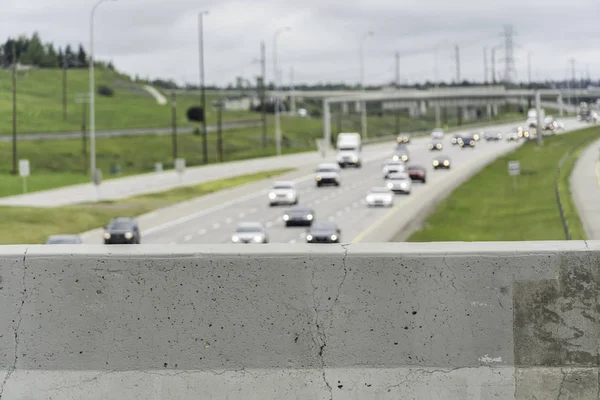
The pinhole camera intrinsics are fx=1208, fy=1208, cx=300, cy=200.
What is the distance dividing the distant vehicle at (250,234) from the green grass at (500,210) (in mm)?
7458

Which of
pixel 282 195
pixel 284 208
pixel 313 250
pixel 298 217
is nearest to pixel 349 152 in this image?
pixel 282 195

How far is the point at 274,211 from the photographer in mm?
78625

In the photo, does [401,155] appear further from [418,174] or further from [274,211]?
[274,211]

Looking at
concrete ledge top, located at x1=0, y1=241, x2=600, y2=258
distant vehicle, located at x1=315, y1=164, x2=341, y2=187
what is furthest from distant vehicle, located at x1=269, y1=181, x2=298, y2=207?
concrete ledge top, located at x1=0, y1=241, x2=600, y2=258

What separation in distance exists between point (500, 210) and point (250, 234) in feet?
92.0

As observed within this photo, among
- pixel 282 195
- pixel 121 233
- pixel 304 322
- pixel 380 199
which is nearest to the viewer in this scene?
pixel 304 322

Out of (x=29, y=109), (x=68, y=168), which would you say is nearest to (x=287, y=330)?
(x=68, y=168)

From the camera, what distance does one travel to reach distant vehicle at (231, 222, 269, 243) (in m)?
52.0

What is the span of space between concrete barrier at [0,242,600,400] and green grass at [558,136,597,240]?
3544 centimetres

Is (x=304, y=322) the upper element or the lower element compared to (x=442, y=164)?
lower

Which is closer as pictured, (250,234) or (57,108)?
(250,234)

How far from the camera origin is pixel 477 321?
6926 mm

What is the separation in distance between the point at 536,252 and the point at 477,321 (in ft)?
1.71

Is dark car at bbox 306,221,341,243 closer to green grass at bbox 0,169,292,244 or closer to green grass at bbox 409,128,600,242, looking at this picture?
green grass at bbox 409,128,600,242
